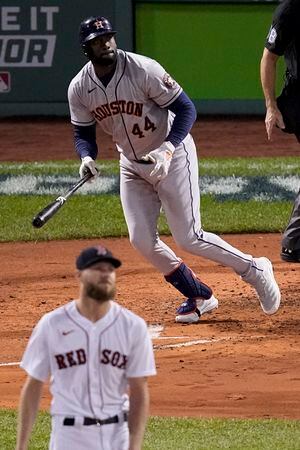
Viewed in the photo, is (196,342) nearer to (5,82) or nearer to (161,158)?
(161,158)

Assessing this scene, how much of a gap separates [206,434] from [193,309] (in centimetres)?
273

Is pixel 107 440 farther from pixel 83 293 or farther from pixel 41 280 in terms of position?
pixel 41 280

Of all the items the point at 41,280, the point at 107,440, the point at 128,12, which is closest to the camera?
the point at 107,440

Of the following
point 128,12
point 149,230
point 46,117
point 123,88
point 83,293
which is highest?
point 83,293

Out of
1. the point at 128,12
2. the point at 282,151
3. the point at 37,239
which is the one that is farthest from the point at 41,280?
the point at 128,12

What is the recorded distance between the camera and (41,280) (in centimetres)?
1106

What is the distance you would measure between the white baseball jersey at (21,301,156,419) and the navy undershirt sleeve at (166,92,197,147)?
3993mm

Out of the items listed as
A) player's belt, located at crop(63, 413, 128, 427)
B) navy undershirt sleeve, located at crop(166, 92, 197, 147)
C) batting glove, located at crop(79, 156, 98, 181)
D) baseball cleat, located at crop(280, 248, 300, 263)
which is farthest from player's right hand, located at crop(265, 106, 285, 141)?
player's belt, located at crop(63, 413, 128, 427)

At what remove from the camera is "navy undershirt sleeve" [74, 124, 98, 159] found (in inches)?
363

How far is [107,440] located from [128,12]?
17158mm

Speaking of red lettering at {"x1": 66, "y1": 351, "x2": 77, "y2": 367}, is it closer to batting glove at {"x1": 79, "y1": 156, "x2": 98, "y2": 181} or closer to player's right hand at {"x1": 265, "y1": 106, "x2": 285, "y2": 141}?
player's right hand at {"x1": 265, "y1": 106, "x2": 285, "y2": 141}

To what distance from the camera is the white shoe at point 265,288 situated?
30.3 ft

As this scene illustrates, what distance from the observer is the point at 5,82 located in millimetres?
21719

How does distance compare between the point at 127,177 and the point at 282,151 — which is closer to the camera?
the point at 127,177
